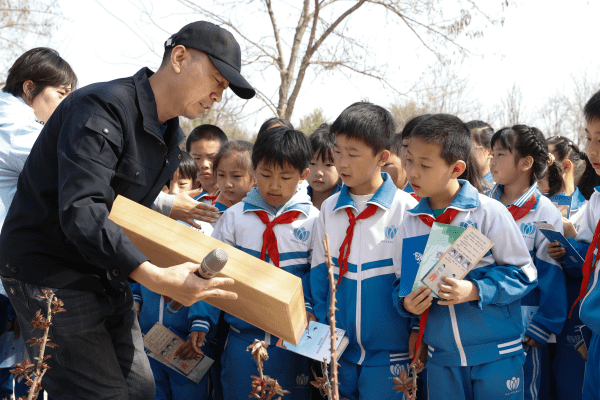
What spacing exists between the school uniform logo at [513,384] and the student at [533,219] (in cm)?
56

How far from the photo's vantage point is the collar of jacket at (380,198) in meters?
2.88

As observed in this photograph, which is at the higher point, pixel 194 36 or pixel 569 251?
pixel 194 36

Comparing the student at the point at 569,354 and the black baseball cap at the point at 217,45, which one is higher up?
the black baseball cap at the point at 217,45

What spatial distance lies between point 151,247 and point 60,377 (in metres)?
0.78

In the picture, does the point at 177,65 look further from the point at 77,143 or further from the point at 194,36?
the point at 77,143

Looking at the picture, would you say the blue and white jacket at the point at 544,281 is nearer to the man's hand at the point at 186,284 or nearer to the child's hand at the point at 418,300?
the child's hand at the point at 418,300

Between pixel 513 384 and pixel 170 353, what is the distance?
6.13ft

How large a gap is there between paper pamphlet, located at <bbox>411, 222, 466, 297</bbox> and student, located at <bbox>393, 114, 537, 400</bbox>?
0.10m

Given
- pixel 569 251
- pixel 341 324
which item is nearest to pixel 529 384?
pixel 569 251

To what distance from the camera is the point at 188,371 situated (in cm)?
309

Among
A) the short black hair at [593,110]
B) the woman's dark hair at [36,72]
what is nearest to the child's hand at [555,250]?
the short black hair at [593,110]

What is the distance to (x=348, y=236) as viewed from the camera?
2.87m

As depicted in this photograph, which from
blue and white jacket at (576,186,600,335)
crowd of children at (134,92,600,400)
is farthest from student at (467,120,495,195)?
blue and white jacket at (576,186,600,335)

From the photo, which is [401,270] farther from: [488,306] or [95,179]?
[95,179]
